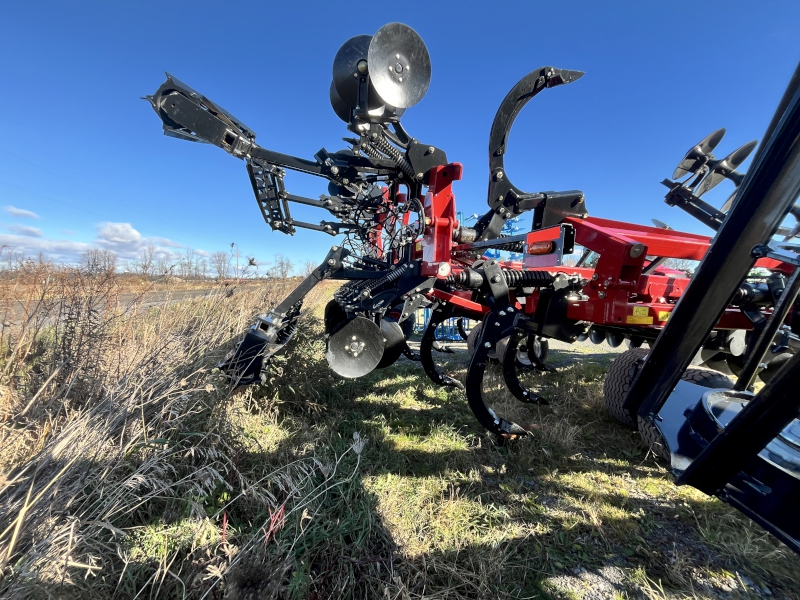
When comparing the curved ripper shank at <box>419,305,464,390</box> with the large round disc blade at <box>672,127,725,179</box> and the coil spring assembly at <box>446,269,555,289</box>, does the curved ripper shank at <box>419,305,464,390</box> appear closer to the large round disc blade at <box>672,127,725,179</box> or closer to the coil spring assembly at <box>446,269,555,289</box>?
the coil spring assembly at <box>446,269,555,289</box>

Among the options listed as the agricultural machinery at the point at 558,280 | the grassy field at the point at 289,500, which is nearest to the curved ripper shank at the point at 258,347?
the agricultural machinery at the point at 558,280

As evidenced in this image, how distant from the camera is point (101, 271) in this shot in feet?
10.3

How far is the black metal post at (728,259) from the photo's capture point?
1128 millimetres

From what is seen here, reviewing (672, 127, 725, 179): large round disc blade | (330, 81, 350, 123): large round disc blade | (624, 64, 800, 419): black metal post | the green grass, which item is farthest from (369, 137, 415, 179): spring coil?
(672, 127, 725, 179): large round disc blade

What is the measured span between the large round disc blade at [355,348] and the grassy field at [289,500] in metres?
0.65

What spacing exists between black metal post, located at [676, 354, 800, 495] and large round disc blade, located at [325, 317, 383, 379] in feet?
6.91

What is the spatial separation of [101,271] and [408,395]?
3372 mm

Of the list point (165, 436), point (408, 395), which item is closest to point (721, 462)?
point (165, 436)

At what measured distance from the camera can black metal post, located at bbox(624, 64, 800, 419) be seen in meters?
1.13

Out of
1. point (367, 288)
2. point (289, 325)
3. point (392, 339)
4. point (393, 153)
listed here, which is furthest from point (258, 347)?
point (393, 153)

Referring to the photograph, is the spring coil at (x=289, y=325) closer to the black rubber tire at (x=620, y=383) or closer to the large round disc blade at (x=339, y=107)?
the large round disc blade at (x=339, y=107)

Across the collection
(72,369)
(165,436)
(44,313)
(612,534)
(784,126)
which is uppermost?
(784,126)

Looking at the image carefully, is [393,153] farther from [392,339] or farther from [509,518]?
[509,518]

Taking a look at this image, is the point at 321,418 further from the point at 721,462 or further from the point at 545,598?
the point at 721,462
